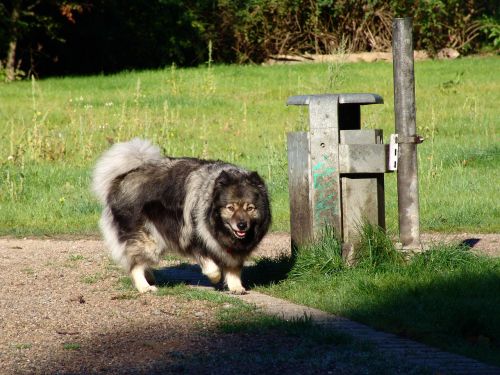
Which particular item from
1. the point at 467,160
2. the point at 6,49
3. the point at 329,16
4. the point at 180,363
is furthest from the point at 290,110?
the point at 180,363

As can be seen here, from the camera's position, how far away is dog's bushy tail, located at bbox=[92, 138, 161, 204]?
9156 mm

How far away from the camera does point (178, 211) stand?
8.88m

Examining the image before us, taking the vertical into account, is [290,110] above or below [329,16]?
below

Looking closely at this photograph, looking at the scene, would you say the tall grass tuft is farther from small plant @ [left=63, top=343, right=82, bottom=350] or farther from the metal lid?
small plant @ [left=63, top=343, right=82, bottom=350]

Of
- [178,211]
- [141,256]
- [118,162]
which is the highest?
[118,162]

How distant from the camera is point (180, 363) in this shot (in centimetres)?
611

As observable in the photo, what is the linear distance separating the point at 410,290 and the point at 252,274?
199cm

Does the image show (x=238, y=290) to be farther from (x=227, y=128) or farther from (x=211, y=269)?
(x=227, y=128)

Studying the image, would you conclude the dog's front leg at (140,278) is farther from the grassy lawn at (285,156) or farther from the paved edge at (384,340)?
the grassy lawn at (285,156)

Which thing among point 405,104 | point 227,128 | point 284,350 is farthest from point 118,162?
point 227,128

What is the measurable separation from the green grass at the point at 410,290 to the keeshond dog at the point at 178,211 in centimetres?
58

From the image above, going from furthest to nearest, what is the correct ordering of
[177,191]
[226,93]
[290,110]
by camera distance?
1. [226,93]
2. [290,110]
3. [177,191]

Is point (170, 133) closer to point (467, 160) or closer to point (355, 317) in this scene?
point (467, 160)

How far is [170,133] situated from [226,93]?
21.3 feet
